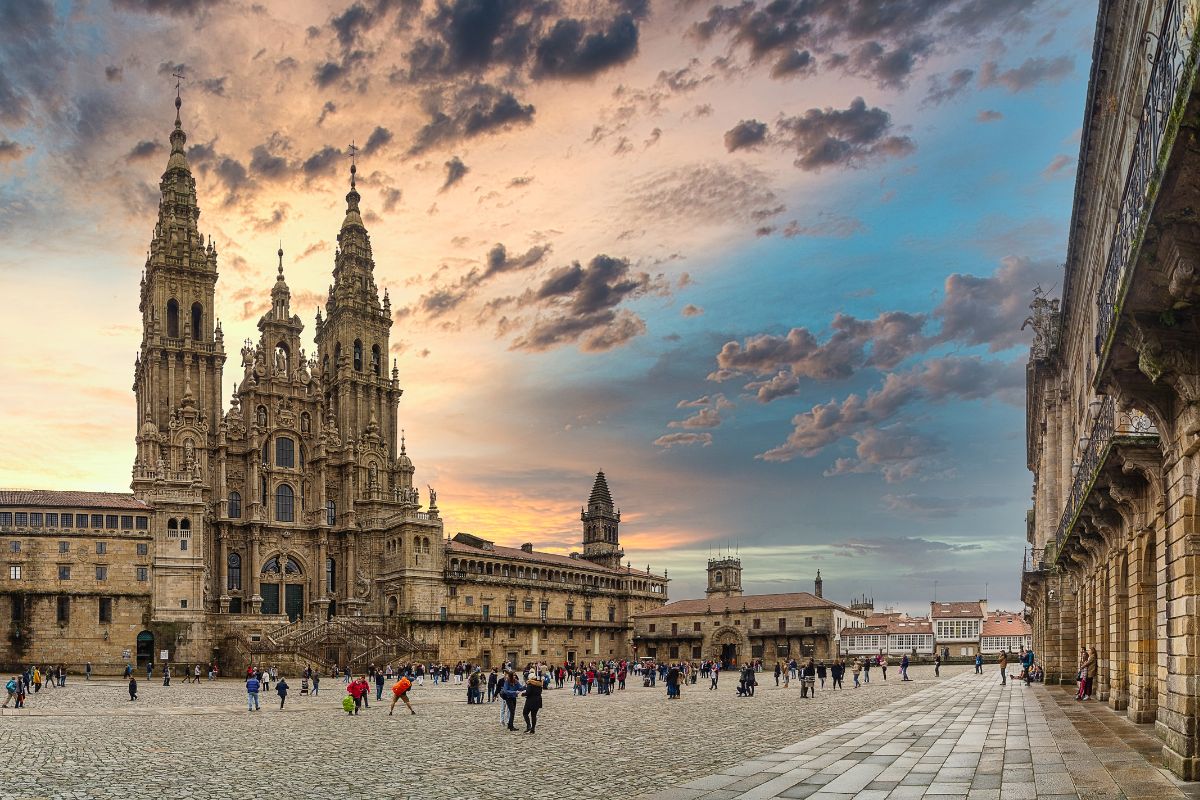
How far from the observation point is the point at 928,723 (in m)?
27.5

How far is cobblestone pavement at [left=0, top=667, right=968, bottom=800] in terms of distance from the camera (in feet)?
57.3

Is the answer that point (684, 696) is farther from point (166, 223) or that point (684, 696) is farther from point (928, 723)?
point (166, 223)

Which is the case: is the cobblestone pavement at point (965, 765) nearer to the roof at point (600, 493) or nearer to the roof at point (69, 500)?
the roof at point (69, 500)

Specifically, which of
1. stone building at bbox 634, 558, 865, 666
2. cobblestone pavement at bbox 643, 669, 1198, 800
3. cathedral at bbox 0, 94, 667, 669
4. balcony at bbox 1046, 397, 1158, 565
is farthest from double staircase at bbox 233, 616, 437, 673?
balcony at bbox 1046, 397, 1158, 565

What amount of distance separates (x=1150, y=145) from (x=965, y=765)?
10792mm

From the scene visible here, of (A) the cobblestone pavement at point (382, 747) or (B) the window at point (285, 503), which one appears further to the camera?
(B) the window at point (285, 503)

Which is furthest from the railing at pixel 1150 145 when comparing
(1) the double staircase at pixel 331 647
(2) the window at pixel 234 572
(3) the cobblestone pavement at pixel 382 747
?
(2) the window at pixel 234 572

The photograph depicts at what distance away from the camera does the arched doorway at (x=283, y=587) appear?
275 ft

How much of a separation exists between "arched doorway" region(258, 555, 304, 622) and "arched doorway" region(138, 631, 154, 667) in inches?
539

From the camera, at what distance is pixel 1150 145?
456 inches

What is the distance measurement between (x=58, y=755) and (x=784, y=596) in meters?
83.7

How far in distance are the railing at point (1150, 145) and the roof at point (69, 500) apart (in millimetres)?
67731

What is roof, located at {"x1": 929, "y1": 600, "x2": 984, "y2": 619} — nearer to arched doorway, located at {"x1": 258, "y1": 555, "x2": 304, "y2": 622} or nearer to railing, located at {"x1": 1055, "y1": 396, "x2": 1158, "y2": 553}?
arched doorway, located at {"x1": 258, "y1": 555, "x2": 304, "y2": 622}

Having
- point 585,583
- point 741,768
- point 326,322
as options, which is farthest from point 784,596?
point 741,768
